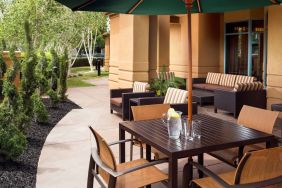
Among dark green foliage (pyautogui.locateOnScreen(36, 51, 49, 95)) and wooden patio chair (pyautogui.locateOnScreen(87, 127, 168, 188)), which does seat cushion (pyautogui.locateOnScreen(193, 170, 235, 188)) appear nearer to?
wooden patio chair (pyautogui.locateOnScreen(87, 127, 168, 188))

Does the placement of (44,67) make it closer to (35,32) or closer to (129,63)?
(129,63)

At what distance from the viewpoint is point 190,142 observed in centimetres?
345

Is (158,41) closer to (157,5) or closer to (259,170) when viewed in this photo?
(157,5)

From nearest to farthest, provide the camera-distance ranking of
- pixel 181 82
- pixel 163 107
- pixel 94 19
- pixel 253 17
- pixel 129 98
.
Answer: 1. pixel 163 107
2. pixel 129 98
3. pixel 181 82
4. pixel 253 17
5. pixel 94 19

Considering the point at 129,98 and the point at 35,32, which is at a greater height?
the point at 35,32

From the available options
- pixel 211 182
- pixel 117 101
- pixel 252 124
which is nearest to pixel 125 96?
pixel 117 101

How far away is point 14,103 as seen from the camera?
604 centimetres

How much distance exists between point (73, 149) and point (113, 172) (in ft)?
11.1

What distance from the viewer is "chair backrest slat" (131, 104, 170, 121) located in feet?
15.9

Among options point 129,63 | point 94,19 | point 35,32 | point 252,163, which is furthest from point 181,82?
point 94,19

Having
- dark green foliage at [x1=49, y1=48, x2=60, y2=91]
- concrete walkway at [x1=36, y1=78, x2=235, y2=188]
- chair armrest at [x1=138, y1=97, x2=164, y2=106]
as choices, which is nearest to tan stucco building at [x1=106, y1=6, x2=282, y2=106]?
concrete walkway at [x1=36, y1=78, x2=235, y2=188]

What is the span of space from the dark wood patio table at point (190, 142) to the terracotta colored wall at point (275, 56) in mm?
5871

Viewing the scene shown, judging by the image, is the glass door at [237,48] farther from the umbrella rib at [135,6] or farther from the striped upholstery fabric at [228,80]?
the umbrella rib at [135,6]

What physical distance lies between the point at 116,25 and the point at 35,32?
727 centimetres
